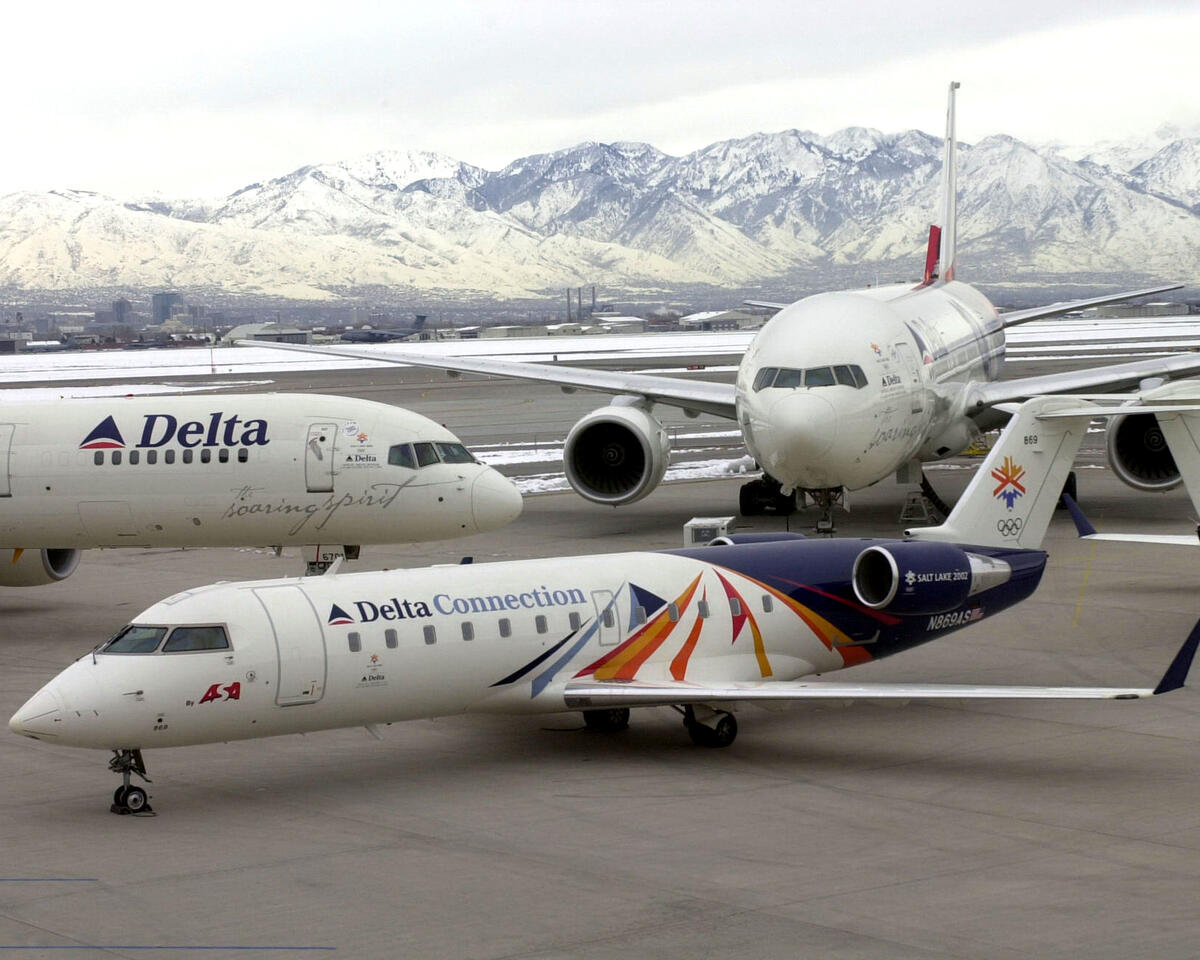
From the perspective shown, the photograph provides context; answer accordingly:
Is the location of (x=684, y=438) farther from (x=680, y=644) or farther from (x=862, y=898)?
(x=862, y=898)

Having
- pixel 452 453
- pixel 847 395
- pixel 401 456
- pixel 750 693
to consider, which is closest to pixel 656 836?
pixel 750 693

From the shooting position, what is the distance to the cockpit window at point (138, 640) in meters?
17.8

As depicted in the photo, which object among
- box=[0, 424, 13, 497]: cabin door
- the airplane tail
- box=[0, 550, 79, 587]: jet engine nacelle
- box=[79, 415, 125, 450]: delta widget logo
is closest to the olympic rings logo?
box=[79, 415, 125, 450]: delta widget logo

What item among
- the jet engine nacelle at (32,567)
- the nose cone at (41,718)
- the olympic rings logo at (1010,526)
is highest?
the olympic rings logo at (1010,526)

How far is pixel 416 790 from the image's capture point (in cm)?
1855

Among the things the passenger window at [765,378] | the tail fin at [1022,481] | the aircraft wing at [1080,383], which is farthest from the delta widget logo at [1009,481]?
the aircraft wing at [1080,383]

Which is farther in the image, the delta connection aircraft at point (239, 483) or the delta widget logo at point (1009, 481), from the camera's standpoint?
the delta connection aircraft at point (239, 483)

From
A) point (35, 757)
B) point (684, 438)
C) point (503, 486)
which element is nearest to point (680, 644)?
point (35, 757)

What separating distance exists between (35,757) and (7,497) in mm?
9617

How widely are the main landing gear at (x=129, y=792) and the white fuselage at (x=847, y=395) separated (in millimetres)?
17226

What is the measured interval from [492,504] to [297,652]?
37.2 feet

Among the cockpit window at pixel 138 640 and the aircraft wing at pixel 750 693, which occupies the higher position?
the cockpit window at pixel 138 640

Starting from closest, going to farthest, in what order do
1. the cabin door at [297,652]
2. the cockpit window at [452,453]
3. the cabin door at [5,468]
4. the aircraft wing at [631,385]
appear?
the cabin door at [297,652] < the cabin door at [5,468] < the cockpit window at [452,453] < the aircraft wing at [631,385]

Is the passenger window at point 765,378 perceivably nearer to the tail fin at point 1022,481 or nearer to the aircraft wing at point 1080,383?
the aircraft wing at point 1080,383
